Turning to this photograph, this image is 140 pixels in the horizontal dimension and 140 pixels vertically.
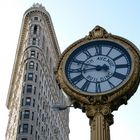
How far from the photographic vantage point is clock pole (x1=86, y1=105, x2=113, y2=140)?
8.77 m

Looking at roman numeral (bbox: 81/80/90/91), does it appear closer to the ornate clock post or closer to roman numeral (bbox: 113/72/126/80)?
the ornate clock post

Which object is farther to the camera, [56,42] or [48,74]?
[56,42]

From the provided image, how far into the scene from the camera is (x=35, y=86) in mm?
105125

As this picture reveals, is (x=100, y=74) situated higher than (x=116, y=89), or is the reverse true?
(x=100, y=74)

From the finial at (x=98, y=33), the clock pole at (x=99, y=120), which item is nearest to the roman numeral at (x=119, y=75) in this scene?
the clock pole at (x=99, y=120)

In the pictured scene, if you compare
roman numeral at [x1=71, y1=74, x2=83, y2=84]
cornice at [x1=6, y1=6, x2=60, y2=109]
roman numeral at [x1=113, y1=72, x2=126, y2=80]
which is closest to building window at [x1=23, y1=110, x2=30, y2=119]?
cornice at [x1=6, y1=6, x2=60, y2=109]

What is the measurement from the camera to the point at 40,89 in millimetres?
107938

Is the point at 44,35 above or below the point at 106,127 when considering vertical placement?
above

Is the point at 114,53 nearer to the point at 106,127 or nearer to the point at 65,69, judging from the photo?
the point at 65,69

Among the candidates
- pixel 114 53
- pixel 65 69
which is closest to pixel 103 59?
pixel 114 53

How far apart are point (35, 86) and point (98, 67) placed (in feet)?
314

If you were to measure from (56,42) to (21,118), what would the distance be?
47.9m

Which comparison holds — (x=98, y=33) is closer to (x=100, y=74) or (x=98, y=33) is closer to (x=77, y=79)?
(x=100, y=74)

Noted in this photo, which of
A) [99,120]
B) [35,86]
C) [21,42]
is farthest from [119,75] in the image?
[21,42]
